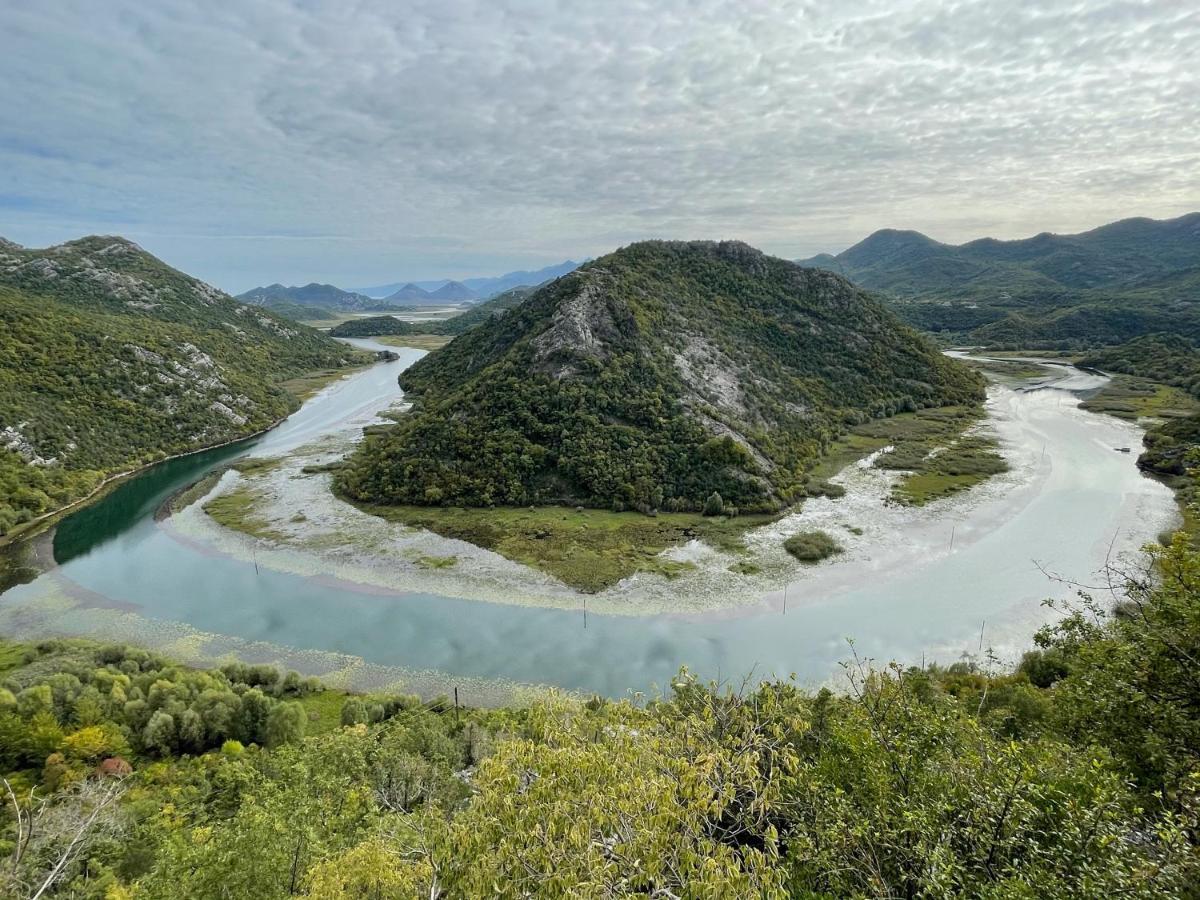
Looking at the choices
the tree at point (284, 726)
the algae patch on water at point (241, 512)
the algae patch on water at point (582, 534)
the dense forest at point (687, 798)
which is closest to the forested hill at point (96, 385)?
the algae patch on water at point (241, 512)

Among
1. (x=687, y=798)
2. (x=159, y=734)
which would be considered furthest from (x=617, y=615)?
(x=687, y=798)

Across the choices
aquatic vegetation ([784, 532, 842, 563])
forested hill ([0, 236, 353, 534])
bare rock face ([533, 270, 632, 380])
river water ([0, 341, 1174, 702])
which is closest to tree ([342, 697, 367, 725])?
river water ([0, 341, 1174, 702])

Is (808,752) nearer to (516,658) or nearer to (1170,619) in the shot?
(1170,619)

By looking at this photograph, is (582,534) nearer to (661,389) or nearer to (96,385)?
(661,389)

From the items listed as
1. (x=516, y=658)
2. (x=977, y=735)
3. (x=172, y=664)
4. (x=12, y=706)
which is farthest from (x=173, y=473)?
(x=977, y=735)

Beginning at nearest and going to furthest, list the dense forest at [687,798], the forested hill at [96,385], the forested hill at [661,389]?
the dense forest at [687,798] → the forested hill at [661,389] → the forested hill at [96,385]

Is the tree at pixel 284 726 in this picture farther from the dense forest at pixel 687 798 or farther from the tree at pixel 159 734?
the tree at pixel 159 734

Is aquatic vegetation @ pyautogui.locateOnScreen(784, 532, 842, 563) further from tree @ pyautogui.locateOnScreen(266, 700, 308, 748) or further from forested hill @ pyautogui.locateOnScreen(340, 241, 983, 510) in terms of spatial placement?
tree @ pyautogui.locateOnScreen(266, 700, 308, 748)
